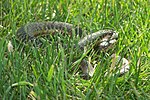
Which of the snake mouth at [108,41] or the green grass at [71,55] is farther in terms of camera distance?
the snake mouth at [108,41]

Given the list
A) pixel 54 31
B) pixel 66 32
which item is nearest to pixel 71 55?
pixel 66 32

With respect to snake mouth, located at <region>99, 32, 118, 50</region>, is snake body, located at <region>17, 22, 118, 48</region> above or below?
above

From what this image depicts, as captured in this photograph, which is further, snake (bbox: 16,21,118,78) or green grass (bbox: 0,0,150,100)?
snake (bbox: 16,21,118,78)

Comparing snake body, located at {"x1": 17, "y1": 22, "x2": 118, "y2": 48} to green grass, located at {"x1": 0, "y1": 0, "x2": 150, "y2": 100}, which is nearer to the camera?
green grass, located at {"x1": 0, "y1": 0, "x2": 150, "y2": 100}

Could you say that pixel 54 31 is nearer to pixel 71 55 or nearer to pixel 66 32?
pixel 66 32
